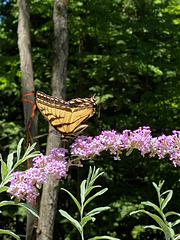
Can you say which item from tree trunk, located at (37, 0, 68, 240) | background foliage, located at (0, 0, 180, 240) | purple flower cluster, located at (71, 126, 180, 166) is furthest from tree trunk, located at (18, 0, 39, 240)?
purple flower cluster, located at (71, 126, 180, 166)

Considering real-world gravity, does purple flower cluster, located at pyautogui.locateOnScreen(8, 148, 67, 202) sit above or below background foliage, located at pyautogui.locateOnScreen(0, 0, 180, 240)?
below

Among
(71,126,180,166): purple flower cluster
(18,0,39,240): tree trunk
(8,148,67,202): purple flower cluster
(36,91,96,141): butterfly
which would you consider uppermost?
(18,0,39,240): tree trunk

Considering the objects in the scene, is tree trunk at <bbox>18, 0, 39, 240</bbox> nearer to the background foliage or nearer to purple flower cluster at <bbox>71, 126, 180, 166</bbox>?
the background foliage

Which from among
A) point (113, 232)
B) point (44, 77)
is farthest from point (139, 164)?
point (44, 77)

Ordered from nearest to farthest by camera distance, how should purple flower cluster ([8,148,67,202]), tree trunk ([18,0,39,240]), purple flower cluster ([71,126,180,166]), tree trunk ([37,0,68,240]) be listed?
purple flower cluster ([8,148,67,202]) → purple flower cluster ([71,126,180,166]) → tree trunk ([37,0,68,240]) → tree trunk ([18,0,39,240])

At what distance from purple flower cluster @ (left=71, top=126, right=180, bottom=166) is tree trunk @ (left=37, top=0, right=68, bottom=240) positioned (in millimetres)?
4743

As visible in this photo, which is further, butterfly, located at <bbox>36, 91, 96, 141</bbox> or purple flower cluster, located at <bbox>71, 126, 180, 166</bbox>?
butterfly, located at <bbox>36, 91, 96, 141</bbox>

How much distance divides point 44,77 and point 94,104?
8315 millimetres

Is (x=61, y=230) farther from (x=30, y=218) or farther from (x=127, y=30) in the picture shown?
(x=127, y=30)

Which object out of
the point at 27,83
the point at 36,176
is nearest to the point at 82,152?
the point at 36,176

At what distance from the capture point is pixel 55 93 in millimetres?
6570

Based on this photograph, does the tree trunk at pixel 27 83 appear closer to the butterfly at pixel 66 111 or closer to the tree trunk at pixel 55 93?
the tree trunk at pixel 55 93

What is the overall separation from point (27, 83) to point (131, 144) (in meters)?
5.36

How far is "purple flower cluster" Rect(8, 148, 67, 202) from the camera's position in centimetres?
131
